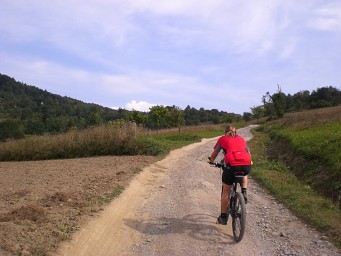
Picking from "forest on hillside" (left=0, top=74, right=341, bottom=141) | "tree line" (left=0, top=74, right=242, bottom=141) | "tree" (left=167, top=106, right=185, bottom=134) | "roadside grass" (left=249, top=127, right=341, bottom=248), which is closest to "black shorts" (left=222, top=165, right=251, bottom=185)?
"roadside grass" (left=249, top=127, right=341, bottom=248)

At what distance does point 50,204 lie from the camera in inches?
322

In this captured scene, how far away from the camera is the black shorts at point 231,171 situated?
6.70m

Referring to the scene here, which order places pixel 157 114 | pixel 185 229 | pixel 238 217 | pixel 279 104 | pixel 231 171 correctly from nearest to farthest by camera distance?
pixel 238 217 → pixel 231 171 → pixel 185 229 → pixel 157 114 → pixel 279 104

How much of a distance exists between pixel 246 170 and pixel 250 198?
3356mm

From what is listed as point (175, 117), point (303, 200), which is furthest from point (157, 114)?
Answer: point (303, 200)


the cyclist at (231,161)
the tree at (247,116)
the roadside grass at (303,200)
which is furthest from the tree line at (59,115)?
the cyclist at (231,161)

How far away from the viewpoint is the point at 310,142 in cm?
1639

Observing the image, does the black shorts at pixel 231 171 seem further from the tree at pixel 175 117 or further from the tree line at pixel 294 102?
the tree line at pixel 294 102

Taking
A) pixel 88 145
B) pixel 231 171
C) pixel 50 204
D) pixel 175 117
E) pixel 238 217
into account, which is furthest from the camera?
pixel 175 117

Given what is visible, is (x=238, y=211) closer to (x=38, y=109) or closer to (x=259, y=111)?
(x=259, y=111)

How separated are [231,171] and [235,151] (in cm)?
37

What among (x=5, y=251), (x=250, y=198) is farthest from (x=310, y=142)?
(x=5, y=251)

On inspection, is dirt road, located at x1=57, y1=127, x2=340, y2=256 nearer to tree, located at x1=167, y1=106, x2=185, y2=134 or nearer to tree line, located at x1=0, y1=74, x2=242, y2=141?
tree line, located at x1=0, y1=74, x2=242, y2=141

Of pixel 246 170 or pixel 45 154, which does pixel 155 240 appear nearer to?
pixel 246 170
